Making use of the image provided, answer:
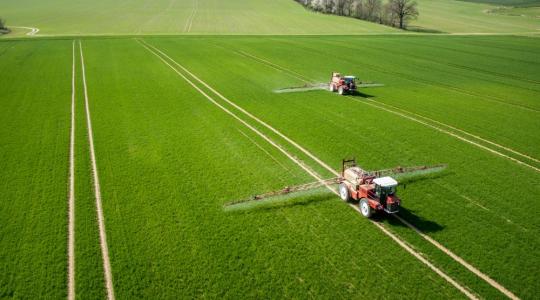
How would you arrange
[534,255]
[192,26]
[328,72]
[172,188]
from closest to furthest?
[534,255] < [172,188] < [328,72] < [192,26]

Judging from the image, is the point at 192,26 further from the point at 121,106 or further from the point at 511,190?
the point at 511,190

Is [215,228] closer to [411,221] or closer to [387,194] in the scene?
[387,194]

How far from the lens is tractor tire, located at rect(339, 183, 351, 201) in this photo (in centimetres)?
1982

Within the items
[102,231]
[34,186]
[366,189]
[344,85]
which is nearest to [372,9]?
[344,85]

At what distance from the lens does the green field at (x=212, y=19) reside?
101 metres

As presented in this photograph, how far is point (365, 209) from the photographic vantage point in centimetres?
1855

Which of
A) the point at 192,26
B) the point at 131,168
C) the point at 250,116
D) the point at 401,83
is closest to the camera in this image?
the point at 131,168

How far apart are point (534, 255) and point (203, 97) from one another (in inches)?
1204

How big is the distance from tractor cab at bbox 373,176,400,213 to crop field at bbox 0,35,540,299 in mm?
916

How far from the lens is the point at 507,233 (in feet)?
57.2

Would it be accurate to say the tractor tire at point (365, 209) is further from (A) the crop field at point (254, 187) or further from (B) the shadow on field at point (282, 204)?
(B) the shadow on field at point (282, 204)

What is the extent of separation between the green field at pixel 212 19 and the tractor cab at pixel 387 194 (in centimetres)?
8553

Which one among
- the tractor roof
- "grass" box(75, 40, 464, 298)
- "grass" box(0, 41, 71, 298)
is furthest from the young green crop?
"grass" box(0, 41, 71, 298)

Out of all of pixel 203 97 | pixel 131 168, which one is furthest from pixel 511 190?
pixel 203 97
